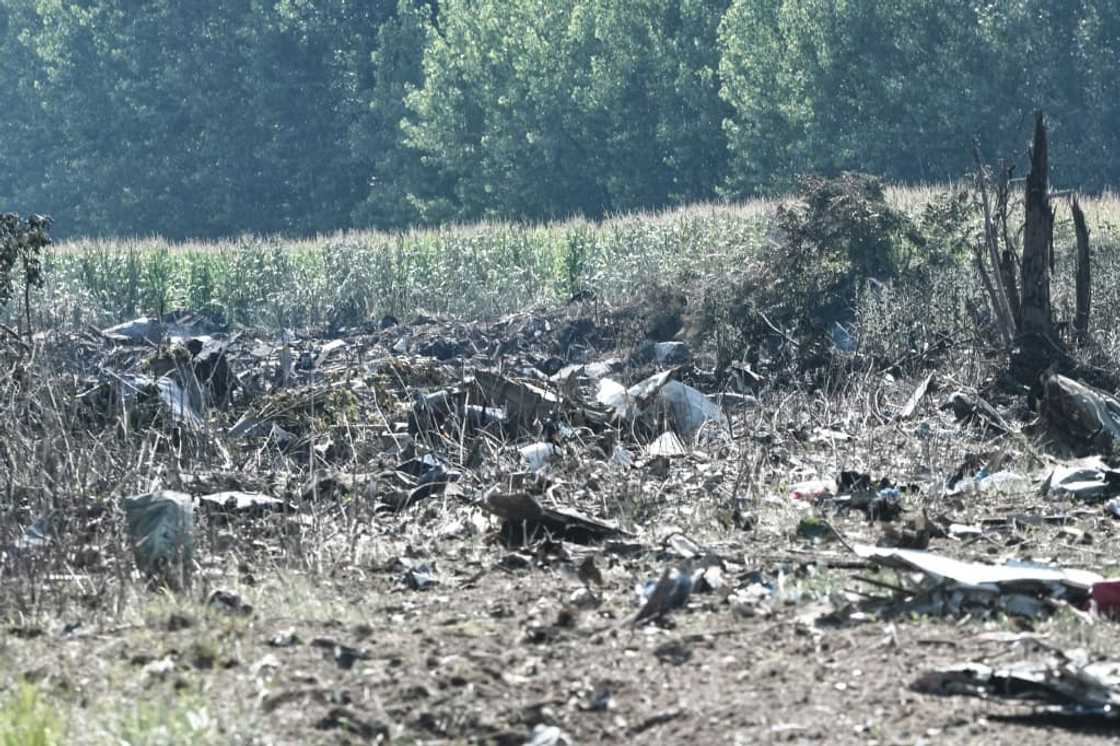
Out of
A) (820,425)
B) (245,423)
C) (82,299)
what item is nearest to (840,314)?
(820,425)

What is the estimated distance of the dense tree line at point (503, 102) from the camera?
1350 inches

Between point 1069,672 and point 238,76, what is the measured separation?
159ft

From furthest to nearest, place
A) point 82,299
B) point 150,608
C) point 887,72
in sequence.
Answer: point 887,72, point 82,299, point 150,608

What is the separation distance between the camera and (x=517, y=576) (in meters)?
5.59

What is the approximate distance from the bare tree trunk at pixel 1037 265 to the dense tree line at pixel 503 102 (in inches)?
994

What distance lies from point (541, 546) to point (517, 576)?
39 cm

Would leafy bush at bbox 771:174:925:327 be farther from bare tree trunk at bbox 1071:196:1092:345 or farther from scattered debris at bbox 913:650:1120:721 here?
scattered debris at bbox 913:650:1120:721

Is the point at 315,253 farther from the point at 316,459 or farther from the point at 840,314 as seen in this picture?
the point at 316,459

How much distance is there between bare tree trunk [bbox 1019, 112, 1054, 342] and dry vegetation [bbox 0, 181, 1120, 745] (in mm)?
408

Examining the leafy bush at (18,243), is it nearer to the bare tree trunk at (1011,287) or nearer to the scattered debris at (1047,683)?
the bare tree trunk at (1011,287)

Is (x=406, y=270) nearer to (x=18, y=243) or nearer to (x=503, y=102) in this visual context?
(x=18, y=243)

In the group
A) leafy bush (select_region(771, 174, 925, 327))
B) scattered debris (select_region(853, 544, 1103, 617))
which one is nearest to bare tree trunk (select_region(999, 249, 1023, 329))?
leafy bush (select_region(771, 174, 925, 327))

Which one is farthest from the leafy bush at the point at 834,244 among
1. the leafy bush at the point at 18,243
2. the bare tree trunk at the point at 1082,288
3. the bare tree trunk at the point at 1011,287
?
the leafy bush at the point at 18,243

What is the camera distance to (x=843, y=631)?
15.1ft
